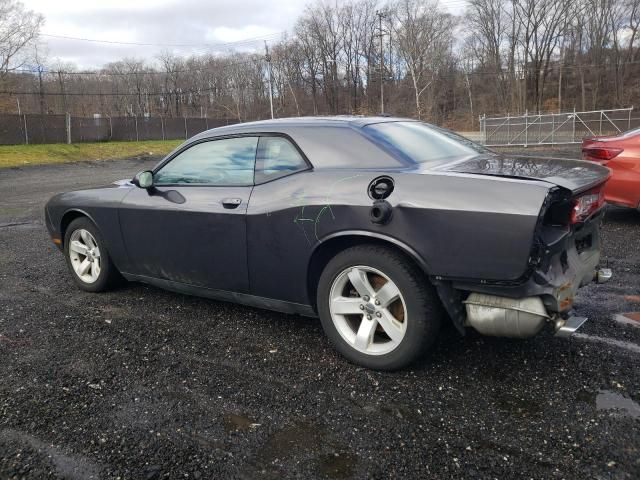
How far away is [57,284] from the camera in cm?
513

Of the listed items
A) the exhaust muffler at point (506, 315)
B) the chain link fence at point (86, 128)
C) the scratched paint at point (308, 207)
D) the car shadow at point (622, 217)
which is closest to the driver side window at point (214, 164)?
the scratched paint at point (308, 207)

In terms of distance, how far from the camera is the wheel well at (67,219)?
187 inches

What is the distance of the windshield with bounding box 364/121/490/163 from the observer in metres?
3.26

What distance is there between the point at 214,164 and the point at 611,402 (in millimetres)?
2960

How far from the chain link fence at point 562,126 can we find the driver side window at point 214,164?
1044 inches

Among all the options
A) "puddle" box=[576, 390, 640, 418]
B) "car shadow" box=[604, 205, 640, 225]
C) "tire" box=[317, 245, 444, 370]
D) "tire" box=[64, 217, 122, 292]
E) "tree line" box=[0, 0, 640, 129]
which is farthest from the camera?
"tree line" box=[0, 0, 640, 129]

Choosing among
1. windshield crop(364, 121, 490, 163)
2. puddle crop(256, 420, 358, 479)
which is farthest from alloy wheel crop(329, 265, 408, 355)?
windshield crop(364, 121, 490, 163)

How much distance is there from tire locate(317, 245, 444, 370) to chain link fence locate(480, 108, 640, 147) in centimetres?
2695

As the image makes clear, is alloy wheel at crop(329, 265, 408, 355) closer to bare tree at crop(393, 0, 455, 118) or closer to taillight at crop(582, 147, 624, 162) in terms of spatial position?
taillight at crop(582, 147, 624, 162)

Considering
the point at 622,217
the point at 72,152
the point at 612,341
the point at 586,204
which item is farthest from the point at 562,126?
the point at 586,204

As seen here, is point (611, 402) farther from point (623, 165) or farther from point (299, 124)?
point (623, 165)

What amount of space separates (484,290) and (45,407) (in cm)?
249

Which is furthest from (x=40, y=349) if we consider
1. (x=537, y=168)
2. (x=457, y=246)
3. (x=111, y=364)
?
(x=537, y=168)

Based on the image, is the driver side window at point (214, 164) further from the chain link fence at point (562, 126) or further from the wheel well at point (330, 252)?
the chain link fence at point (562, 126)
